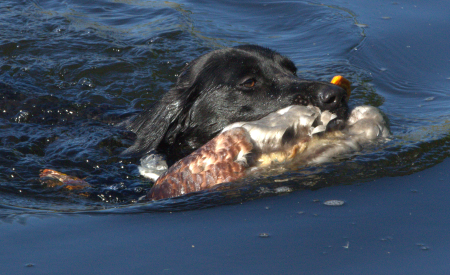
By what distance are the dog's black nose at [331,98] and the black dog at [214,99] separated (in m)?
0.47

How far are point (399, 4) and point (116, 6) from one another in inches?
163

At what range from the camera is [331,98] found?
140 inches

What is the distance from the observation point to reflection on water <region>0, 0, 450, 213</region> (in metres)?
3.50

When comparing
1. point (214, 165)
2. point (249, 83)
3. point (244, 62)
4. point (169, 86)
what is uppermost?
point (244, 62)

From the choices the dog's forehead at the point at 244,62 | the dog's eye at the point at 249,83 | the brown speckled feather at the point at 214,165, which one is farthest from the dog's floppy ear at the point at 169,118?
the brown speckled feather at the point at 214,165

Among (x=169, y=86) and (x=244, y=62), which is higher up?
(x=244, y=62)

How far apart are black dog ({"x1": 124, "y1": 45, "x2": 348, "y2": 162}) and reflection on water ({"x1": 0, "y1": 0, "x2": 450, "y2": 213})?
1.14 ft

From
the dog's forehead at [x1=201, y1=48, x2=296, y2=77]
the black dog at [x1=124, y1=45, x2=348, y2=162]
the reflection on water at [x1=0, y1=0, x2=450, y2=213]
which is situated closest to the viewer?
the reflection on water at [x1=0, y1=0, x2=450, y2=213]

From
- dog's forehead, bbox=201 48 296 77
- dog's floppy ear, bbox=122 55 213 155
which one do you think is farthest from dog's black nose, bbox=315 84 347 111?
dog's floppy ear, bbox=122 55 213 155

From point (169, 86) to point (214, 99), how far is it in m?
2.15

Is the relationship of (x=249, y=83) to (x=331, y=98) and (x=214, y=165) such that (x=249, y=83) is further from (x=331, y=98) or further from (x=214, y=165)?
(x=214, y=165)

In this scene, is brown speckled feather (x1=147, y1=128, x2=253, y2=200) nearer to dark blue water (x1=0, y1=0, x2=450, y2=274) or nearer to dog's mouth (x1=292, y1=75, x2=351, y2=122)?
dark blue water (x1=0, y1=0, x2=450, y2=274)

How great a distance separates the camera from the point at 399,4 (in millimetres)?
7570

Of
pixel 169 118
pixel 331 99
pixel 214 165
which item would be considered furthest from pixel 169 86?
pixel 214 165
